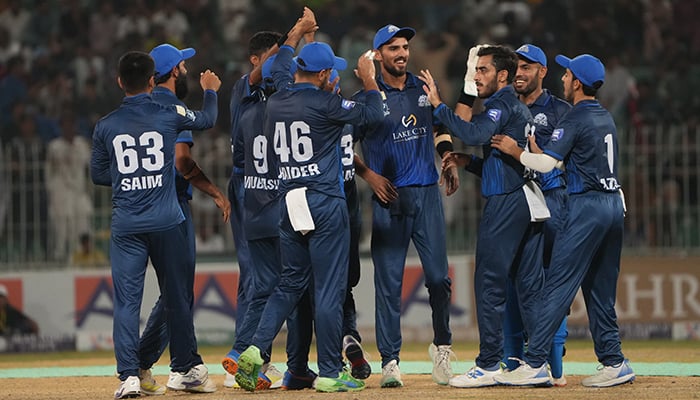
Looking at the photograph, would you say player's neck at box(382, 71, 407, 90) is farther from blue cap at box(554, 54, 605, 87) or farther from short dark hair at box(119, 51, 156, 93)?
short dark hair at box(119, 51, 156, 93)

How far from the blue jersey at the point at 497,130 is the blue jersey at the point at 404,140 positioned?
448 mm

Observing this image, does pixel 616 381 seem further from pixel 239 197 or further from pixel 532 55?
pixel 239 197

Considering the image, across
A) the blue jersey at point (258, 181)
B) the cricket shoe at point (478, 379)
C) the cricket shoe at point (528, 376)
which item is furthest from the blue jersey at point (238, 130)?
the cricket shoe at point (528, 376)

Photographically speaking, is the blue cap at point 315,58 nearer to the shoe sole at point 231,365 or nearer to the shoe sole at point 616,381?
the shoe sole at point 231,365

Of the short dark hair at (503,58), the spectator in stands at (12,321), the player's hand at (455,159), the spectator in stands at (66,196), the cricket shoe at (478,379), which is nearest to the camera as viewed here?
the cricket shoe at (478,379)

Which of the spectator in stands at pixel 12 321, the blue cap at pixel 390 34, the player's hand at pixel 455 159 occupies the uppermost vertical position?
the blue cap at pixel 390 34

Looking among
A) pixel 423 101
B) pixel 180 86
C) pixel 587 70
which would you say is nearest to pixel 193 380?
pixel 180 86

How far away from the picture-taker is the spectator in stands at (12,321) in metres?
16.9

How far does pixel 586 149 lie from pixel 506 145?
629 mm

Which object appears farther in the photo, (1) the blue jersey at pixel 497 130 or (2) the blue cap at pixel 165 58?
(2) the blue cap at pixel 165 58

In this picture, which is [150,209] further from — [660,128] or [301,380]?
[660,128]

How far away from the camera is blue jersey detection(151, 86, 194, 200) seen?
404 inches

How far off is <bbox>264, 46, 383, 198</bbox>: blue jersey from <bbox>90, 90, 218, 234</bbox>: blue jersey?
880 millimetres

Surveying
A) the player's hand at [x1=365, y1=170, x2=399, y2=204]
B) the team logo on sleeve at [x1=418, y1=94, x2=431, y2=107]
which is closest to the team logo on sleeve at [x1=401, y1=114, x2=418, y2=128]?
the team logo on sleeve at [x1=418, y1=94, x2=431, y2=107]
